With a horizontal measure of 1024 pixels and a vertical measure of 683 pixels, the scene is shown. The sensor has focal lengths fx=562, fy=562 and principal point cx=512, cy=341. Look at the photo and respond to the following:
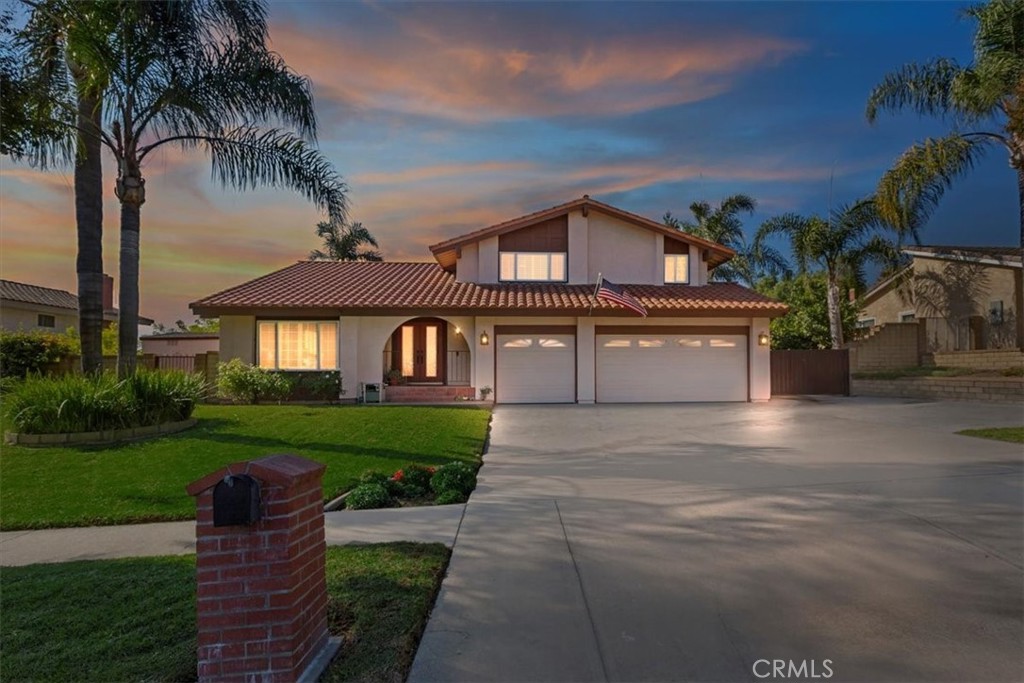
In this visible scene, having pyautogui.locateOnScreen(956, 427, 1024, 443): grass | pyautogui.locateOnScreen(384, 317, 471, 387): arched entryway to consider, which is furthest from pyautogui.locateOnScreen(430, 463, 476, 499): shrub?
pyautogui.locateOnScreen(384, 317, 471, 387): arched entryway

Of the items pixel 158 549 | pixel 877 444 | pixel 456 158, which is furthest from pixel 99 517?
pixel 456 158

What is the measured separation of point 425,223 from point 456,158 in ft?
23.3

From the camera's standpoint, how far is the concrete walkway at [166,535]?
4992mm

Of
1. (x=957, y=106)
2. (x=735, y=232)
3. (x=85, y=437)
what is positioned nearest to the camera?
(x=85, y=437)

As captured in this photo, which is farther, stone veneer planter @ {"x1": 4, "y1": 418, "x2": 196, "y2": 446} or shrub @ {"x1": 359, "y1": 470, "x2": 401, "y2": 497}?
stone veneer planter @ {"x1": 4, "y1": 418, "x2": 196, "y2": 446}

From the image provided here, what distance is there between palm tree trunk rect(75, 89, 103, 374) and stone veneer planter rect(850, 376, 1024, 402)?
75.2ft

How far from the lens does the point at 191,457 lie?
28.3ft

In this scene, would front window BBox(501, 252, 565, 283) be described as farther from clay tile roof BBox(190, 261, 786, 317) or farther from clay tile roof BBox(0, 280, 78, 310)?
clay tile roof BBox(0, 280, 78, 310)

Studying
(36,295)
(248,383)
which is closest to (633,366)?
(248,383)

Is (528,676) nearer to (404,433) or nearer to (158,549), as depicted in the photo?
(158,549)

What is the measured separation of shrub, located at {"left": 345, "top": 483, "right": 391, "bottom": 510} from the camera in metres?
6.29

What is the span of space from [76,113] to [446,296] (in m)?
10.0

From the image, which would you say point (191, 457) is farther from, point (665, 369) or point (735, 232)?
point (735, 232)

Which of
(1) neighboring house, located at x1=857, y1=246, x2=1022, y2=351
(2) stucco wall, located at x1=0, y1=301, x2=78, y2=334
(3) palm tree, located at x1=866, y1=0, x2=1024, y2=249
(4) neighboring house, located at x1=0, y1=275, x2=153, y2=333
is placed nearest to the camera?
(3) palm tree, located at x1=866, y1=0, x2=1024, y2=249
